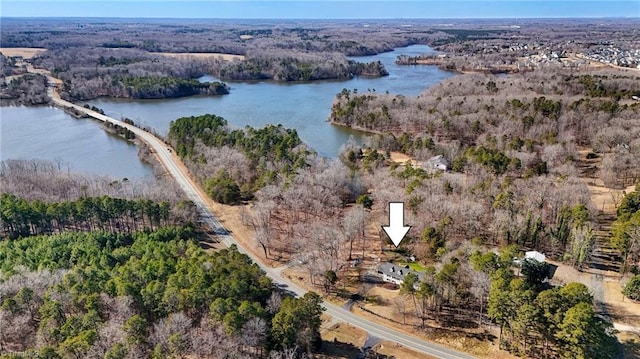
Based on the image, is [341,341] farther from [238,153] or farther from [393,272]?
[238,153]

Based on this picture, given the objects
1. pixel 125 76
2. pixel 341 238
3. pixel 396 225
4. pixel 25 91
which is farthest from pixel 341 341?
pixel 125 76

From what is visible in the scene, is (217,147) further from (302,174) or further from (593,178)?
(593,178)

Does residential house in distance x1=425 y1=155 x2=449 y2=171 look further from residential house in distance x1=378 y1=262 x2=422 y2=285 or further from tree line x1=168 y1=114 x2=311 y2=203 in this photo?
residential house in distance x1=378 y1=262 x2=422 y2=285

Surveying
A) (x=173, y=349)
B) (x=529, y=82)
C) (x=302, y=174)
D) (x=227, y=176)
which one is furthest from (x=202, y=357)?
(x=529, y=82)

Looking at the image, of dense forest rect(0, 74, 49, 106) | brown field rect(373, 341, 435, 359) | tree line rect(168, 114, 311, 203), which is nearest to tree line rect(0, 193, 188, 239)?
tree line rect(168, 114, 311, 203)

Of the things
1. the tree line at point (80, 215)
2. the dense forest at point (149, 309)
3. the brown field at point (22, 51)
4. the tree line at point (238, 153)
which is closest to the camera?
the dense forest at point (149, 309)

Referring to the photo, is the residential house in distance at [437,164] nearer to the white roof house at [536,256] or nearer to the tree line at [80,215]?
the white roof house at [536,256]

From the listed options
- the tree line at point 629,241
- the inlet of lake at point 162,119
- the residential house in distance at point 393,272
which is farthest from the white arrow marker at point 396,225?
the inlet of lake at point 162,119
